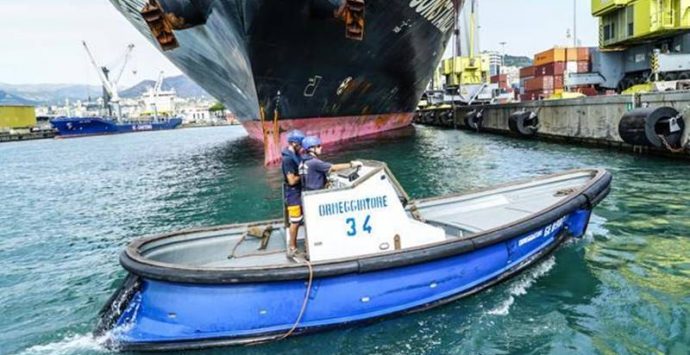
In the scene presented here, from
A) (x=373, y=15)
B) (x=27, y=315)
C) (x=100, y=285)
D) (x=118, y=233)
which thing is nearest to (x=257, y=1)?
(x=373, y=15)

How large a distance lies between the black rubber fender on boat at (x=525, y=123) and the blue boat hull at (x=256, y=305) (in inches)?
955

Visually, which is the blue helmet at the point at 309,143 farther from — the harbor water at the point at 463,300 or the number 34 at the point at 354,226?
the harbor water at the point at 463,300

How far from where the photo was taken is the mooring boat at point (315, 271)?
17.7ft

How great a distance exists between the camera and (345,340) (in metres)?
5.65

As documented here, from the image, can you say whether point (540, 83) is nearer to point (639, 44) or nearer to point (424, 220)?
point (639, 44)

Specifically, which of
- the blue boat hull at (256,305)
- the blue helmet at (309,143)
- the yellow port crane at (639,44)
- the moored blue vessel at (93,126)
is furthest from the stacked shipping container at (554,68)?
the moored blue vessel at (93,126)

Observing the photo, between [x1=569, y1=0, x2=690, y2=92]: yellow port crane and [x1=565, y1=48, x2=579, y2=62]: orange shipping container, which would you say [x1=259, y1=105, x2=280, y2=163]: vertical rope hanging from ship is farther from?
[x1=565, y1=48, x2=579, y2=62]: orange shipping container

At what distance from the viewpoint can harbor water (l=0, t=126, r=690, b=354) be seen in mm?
5566

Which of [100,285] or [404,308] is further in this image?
[100,285]

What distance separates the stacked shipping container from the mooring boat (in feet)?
177

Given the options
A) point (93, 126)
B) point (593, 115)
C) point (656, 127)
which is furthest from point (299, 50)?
point (93, 126)

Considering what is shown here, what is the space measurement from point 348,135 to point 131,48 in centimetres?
13197

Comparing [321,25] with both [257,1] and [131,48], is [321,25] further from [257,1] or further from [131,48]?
[131,48]

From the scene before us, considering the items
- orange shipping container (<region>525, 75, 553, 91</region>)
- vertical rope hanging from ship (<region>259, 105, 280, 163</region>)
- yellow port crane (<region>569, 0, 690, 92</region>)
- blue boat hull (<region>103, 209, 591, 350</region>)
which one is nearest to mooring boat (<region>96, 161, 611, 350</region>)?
blue boat hull (<region>103, 209, 591, 350</region>)
